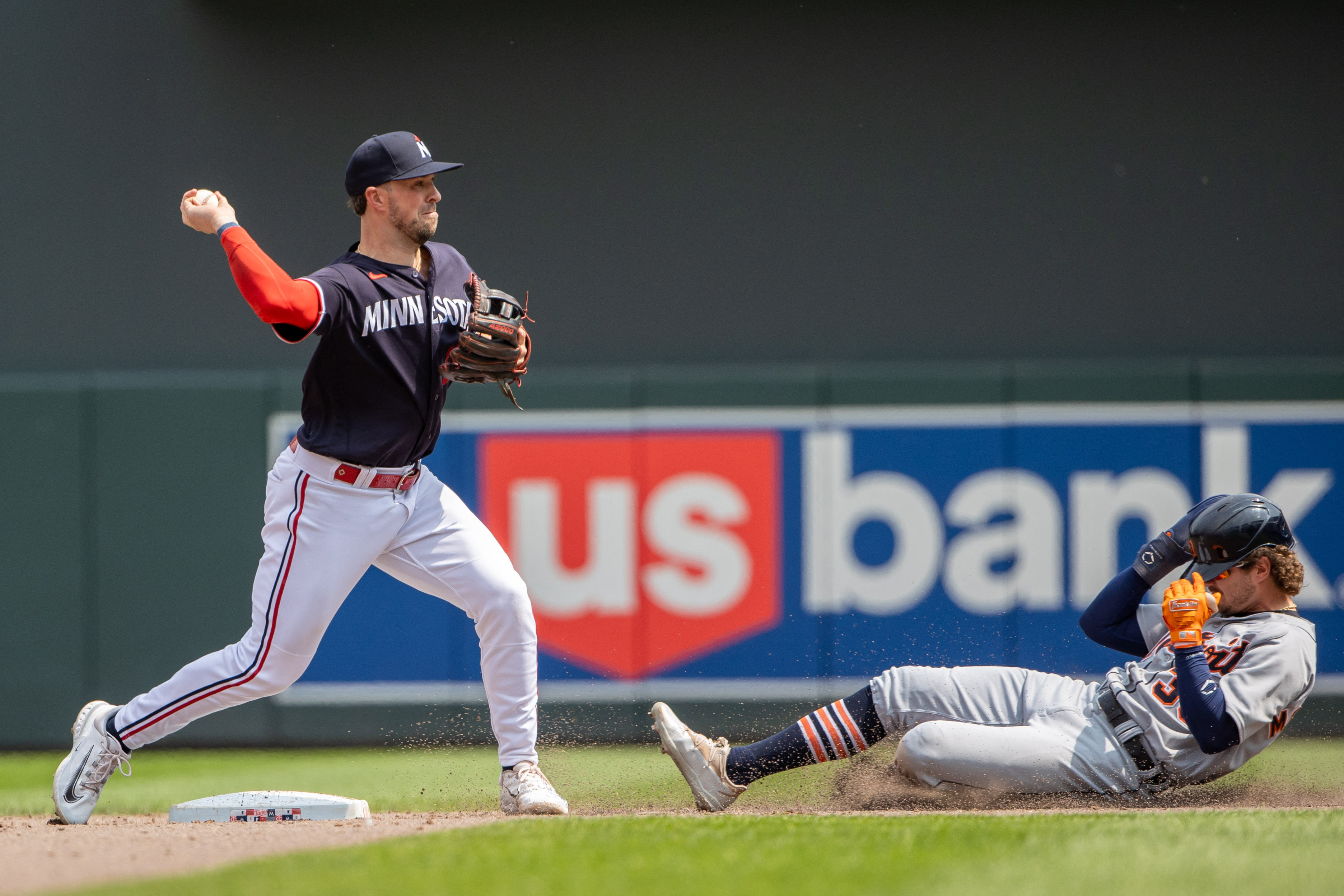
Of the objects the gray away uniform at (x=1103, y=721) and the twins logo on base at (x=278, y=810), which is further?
the twins logo on base at (x=278, y=810)

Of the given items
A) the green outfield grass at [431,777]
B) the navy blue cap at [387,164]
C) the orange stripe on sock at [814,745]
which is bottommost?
the green outfield grass at [431,777]

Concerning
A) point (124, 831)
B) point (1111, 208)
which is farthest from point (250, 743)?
point (1111, 208)


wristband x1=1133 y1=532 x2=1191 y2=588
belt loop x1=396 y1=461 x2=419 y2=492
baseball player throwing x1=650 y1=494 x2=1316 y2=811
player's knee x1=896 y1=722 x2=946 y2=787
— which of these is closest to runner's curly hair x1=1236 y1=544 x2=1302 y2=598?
baseball player throwing x1=650 y1=494 x2=1316 y2=811

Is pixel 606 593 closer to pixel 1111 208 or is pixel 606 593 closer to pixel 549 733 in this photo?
pixel 549 733

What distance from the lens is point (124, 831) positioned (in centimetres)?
305

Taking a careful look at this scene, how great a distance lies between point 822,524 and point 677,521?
23.9 inches

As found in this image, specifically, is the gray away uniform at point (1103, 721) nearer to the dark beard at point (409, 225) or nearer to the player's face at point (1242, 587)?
the player's face at point (1242, 587)

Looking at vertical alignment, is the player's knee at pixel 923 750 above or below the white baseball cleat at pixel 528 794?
above

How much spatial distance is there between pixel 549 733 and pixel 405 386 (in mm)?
2680

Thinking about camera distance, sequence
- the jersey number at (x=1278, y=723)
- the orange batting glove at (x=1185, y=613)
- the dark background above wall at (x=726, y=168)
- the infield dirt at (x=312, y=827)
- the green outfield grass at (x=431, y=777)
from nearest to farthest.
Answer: the infield dirt at (x=312, y=827), the orange batting glove at (x=1185, y=613), the jersey number at (x=1278, y=723), the green outfield grass at (x=431, y=777), the dark background above wall at (x=726, y=168)

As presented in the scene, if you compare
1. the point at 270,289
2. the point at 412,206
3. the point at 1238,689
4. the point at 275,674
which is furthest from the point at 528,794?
the point at 1238,689

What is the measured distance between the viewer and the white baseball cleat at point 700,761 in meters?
3.13

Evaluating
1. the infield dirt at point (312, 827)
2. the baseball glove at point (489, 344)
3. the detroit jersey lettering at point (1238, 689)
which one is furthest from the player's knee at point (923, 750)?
the baseball glove at point (489, 344)

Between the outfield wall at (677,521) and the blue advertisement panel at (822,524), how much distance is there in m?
0.01
